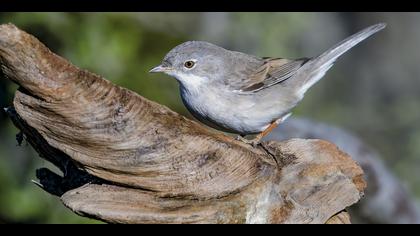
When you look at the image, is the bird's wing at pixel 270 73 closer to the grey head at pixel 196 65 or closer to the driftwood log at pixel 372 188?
the grey head at pixel 196 65

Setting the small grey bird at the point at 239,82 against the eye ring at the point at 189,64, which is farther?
the eye ring at the point at 189,64

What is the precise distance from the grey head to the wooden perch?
1971 mm

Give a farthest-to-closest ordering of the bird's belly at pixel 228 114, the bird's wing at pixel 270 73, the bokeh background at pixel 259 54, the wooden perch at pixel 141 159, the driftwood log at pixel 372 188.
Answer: the bokeh background at pixel 259 54, the driftwood log at pixel 372 188, the bird's wing at pixel 270 73, the bird's belly at pixel 228 114, the wooden perch at pixel 141 159

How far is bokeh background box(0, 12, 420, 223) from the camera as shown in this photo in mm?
8070

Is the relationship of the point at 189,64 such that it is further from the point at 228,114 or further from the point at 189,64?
the point at 228,114

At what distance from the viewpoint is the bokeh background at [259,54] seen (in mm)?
8070

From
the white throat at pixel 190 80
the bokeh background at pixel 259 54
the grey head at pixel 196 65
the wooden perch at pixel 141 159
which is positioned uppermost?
the bokeh background at pixel 259 54

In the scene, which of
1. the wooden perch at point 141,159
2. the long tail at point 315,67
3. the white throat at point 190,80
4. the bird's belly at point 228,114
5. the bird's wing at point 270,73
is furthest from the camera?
the long tail at point 315,67

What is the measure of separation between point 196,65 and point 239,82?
0.37m

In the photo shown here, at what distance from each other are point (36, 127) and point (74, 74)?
355 millimetres

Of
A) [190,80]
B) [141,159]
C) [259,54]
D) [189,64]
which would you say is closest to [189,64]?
[189,64]

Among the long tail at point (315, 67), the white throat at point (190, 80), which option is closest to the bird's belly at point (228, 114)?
the white throat at point (190, 80)

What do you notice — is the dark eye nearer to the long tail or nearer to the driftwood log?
the long tail

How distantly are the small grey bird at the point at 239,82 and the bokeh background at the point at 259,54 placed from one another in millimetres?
1437
